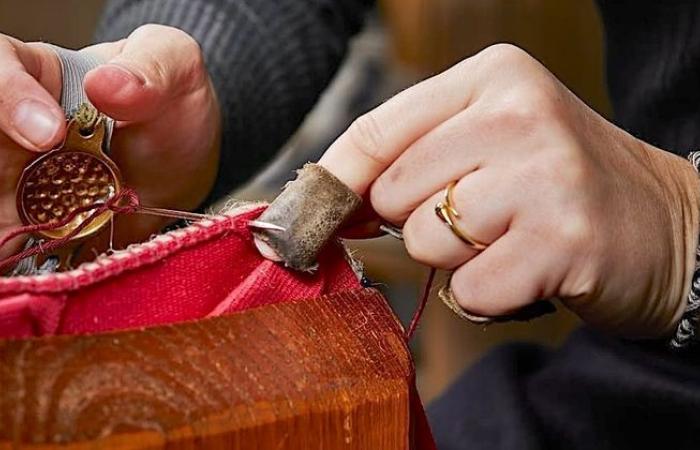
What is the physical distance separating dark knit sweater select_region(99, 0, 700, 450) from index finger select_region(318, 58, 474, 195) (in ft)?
0.92

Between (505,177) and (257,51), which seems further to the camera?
(257,51)

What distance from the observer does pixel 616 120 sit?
0.85 meters

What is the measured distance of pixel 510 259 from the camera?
1.64 feet

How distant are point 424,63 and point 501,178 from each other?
1114mm

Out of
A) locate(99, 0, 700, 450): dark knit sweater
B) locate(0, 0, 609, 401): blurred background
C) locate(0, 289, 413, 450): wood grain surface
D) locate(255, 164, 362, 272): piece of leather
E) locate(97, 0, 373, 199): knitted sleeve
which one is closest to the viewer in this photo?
locate(0, 289, 413, 450): wood grain surface

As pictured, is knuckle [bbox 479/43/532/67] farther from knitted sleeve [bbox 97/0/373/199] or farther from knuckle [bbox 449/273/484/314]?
knitted sleeve [bbox 97/0/373/199]

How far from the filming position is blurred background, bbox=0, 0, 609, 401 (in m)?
1.42

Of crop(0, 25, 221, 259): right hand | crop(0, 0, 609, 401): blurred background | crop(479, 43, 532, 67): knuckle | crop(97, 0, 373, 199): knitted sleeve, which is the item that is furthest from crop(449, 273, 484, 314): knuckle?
crop(0, 0, 609, 401): blurred background

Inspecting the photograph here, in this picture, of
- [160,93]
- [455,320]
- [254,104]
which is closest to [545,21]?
[455,320]

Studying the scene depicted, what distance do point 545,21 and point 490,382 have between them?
0.79m

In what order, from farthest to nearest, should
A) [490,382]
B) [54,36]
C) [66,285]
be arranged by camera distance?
[54,36] → [490,382] → [66,285]

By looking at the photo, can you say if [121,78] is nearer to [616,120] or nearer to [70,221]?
[70,221]

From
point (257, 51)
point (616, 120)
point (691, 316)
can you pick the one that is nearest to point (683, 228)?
point (691, 316)

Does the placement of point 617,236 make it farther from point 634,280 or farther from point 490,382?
point 490,382
